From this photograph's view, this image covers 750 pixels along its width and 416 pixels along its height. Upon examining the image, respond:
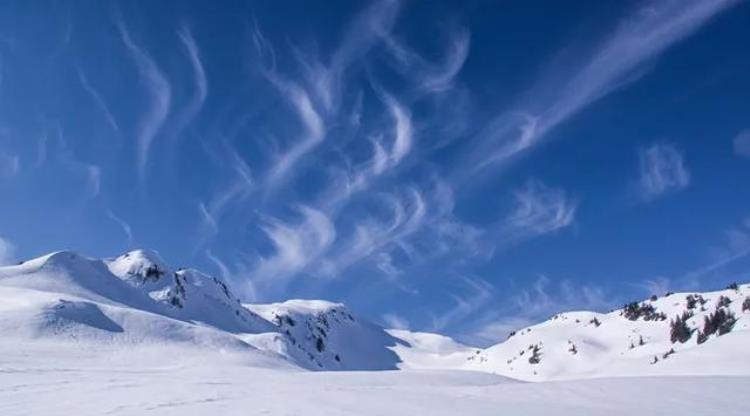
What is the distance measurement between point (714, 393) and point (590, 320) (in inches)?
4376

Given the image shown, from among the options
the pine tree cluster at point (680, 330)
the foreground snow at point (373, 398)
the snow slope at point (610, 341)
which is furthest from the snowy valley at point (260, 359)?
the snow slope at point (610, 341)

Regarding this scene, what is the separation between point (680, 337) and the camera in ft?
277

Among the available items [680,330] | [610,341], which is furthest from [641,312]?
[680,330]

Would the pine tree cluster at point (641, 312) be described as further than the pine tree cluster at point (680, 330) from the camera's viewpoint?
Yes

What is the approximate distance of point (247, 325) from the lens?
145 m

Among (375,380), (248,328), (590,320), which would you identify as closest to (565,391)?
(375,380)

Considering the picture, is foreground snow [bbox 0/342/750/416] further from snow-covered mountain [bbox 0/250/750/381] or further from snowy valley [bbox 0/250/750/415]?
snow-covered mountain [bbox 0/250/750/381]

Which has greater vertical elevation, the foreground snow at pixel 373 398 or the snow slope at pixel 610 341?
the snow slope at pixel 610 341

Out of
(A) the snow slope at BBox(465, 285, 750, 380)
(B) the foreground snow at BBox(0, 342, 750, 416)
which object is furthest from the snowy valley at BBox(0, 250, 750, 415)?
(A) the snow slope at BBox(465, 285, 750, 380)

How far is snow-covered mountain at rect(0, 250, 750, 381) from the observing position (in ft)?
167

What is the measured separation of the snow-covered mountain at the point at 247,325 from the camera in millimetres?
50875

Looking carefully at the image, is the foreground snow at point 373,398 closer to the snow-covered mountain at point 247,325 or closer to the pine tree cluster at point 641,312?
the snow-covered mountain at point 247,325

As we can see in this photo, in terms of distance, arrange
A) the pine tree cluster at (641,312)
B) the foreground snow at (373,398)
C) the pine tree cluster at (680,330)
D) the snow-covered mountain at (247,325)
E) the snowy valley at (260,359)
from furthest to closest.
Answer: the pine tree cluster at (641,312), the pine tree cluster at (680,330), the snow-covered mountain at (247,325), the snowy valley at (260,359), the foreground snow at (373,398)

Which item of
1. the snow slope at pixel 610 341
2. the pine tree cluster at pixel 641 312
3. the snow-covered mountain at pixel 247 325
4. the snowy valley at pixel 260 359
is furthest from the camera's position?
the pine tree cluster at pixel 641 312
